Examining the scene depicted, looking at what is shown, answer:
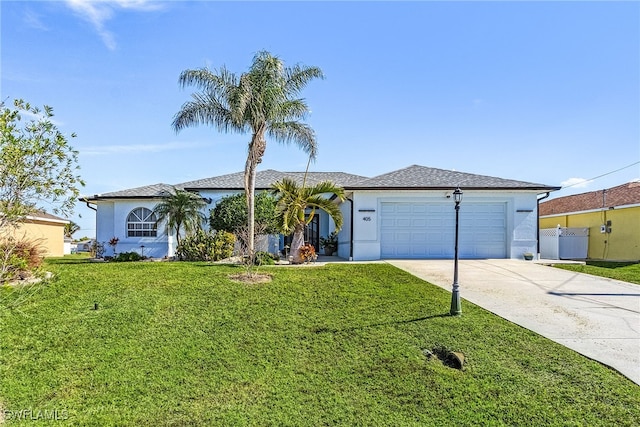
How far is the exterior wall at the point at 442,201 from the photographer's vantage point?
15.6 meters

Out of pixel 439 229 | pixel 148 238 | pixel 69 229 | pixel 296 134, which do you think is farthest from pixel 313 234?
pixel 69 229

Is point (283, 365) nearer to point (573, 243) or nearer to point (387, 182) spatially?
point (387, 182)

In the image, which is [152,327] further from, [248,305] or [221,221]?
[221,221]

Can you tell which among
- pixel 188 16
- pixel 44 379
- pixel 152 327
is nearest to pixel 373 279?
pixel 152 327

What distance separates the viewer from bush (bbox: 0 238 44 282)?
13.6 ft

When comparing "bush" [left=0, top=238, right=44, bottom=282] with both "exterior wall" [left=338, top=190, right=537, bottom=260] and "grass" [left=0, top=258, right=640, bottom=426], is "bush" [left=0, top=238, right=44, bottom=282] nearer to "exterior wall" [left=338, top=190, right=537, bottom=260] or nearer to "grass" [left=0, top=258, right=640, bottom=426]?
"grass" [left=0, top=258, right=640, bottom=426]

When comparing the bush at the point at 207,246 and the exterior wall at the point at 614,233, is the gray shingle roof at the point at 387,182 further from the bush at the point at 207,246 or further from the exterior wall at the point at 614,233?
the exterior wall at the point at 614,233

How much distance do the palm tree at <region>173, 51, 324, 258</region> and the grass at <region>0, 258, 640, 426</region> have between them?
5469 mm

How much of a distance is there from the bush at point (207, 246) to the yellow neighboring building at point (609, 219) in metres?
20.4

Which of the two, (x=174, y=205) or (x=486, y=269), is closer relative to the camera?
(x=486, y=269)

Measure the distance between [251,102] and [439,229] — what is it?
9.55 metres

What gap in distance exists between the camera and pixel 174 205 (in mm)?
15914

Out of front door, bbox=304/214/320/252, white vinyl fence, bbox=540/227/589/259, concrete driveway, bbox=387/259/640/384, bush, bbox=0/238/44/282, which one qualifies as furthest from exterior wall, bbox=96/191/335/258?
white vinyl fence, bbox=540/227/589/259

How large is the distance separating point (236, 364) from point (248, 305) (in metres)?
2.35
